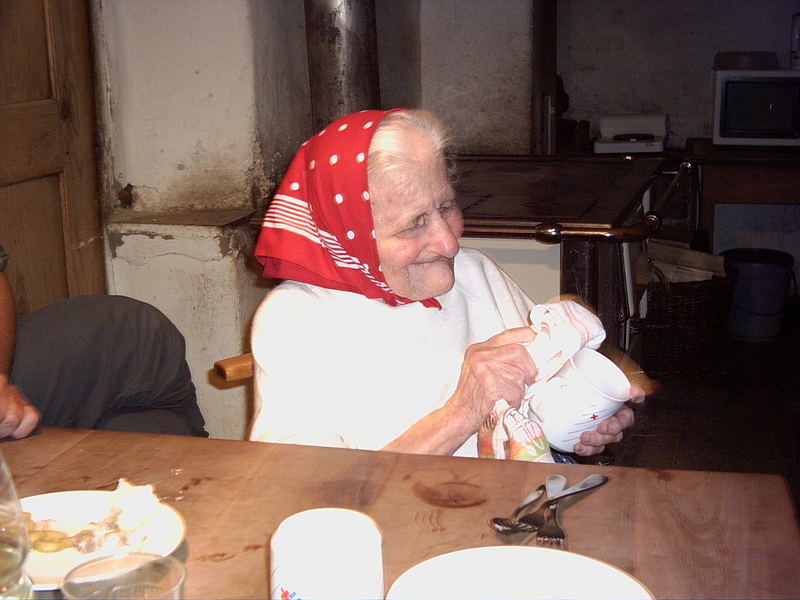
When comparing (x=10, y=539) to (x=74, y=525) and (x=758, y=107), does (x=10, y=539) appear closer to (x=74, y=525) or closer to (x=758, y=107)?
(x=74, y=525)

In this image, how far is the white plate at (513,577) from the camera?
90 centimetres

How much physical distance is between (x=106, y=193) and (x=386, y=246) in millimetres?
1573

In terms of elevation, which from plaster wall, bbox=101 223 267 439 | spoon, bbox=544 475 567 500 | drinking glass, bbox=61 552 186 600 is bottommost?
plaster wall, bbox=101 223 267 439

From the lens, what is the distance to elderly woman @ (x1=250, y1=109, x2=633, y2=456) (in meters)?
1.52

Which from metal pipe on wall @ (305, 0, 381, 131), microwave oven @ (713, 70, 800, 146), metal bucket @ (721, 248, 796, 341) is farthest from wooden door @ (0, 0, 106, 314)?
microwave oven @ (713, 70, 800, 146)

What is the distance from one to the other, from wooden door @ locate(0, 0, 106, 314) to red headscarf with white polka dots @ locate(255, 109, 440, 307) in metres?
1.12

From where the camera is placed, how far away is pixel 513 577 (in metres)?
0.93

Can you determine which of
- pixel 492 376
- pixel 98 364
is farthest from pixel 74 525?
pixel 98 364

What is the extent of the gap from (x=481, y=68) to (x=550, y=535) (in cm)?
351

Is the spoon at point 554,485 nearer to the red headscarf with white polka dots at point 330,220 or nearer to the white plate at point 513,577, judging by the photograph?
the white plate at point 513,577

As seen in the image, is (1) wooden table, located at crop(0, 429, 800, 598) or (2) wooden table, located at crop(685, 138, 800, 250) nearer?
(1) wooden table, located at crop(0, 429, 800, 598)

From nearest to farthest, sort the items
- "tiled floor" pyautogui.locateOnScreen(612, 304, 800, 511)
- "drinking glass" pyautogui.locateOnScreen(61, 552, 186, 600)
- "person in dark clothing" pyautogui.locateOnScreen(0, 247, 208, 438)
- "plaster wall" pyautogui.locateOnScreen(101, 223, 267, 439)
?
"drinking glass" pyautogui.locateOnScreen(61, 552, 186, 600) → "person in dark clothing" pyautogui.locateOnScreen(0, 247, 208, 438) → "plaster wall" pyautogui.locateOnScreen(101, 223, 267, 439) → "tiled floor" pyautogui.locateOnScreen(612, 304, 800, 511)

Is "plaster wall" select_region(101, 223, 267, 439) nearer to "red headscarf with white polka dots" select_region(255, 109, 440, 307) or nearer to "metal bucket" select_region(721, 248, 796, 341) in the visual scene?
"red headscarf with white polka dots" select_region(255, 109, 440, 307)

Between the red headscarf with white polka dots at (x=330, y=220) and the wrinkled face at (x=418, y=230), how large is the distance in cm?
2
